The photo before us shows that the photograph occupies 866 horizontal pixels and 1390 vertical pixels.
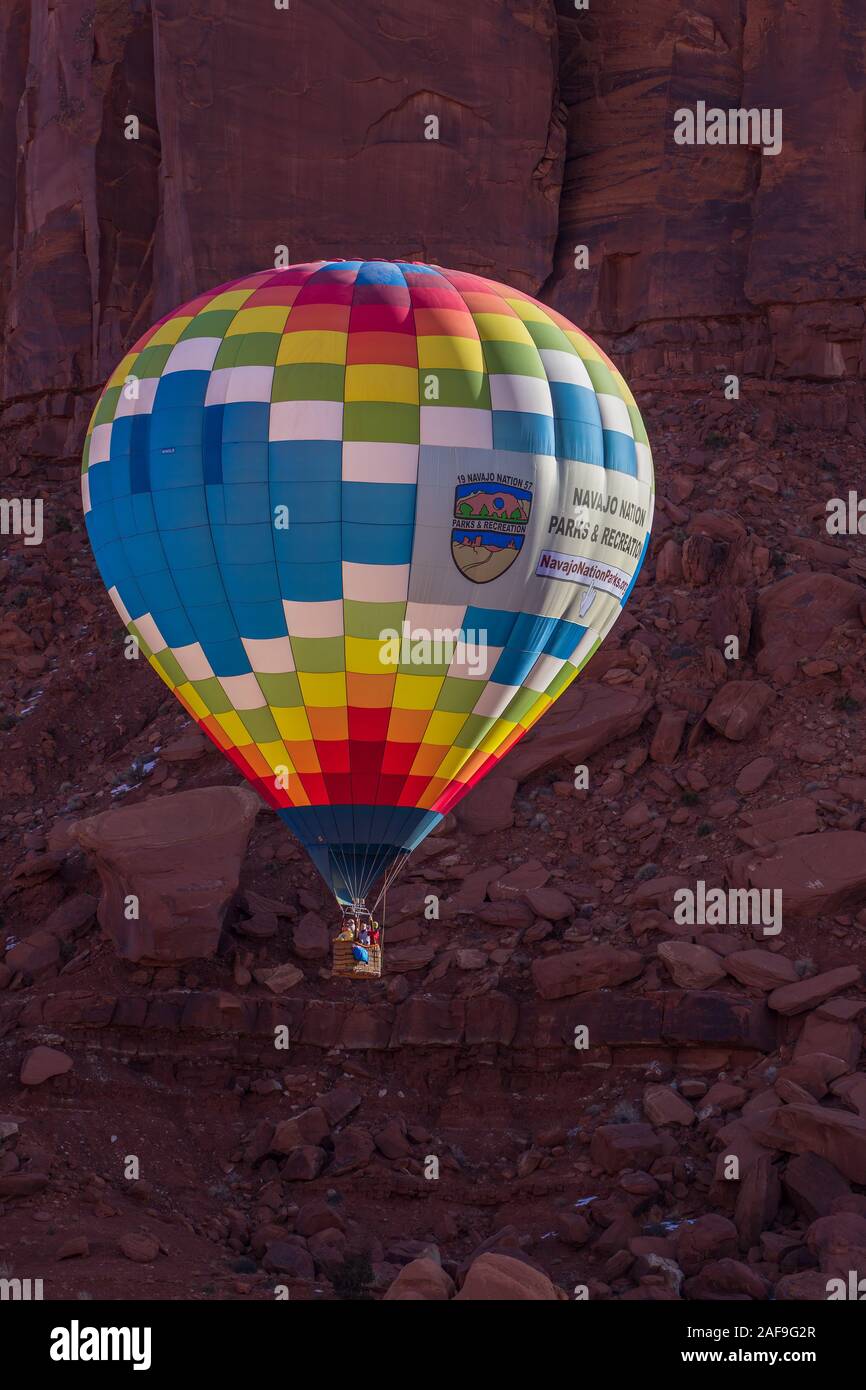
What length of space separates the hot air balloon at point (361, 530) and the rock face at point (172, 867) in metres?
6.46

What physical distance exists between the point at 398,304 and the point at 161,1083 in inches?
453

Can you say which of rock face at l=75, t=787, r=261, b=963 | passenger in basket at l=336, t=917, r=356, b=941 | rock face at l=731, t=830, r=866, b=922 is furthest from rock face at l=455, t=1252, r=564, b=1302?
rock face at l=75, t=787, r=261, b=963

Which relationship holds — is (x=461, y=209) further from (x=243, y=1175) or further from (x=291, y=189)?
(x=243, y=1175)

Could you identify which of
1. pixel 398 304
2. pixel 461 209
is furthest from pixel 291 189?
pixel 398 304

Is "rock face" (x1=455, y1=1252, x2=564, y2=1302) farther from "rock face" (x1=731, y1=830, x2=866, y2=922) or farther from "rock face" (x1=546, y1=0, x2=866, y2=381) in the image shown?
"rock face" (x1=546, y1=0, x2=866, y2=381)

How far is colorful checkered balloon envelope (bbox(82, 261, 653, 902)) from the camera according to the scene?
933 inches

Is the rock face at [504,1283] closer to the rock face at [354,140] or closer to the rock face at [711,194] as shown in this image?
the rock face at [711,194]

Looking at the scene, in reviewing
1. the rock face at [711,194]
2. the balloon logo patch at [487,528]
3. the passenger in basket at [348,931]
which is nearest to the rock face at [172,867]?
the passenger in basket at [348,931]

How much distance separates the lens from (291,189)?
42.0 metres

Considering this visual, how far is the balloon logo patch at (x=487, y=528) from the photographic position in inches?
934

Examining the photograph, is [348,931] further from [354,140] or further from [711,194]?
[711,194]

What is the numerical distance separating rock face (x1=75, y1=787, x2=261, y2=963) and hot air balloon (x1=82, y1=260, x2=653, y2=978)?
646 cm

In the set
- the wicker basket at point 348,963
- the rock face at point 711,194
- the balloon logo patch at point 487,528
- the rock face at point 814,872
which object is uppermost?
the rock face at point 711,194

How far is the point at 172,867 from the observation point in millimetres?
31344
